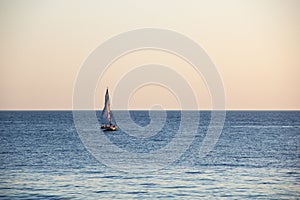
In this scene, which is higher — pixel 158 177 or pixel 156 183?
pixel 158 177

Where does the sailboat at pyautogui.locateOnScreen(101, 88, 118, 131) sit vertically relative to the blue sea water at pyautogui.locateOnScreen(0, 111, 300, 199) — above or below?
above

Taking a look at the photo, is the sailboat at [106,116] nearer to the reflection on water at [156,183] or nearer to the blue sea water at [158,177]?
the blue sea water at [158,177]

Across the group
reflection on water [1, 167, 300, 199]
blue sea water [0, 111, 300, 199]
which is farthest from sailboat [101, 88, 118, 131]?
reflection on water [1, 167, 300, 199]

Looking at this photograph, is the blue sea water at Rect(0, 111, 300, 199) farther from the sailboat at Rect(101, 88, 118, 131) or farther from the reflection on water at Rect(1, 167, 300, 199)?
the sailboat at Rect(101, 88, 118, 131)

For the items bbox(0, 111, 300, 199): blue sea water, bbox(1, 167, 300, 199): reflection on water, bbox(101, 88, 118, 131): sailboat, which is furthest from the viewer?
bbox(101, 88, 118, 131): sailboat

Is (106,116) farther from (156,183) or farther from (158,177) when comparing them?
(156,183)

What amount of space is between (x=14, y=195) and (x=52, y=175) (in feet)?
35.2

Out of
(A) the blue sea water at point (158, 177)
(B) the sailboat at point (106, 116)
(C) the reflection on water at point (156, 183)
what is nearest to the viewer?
(C) the reflection on water at point (156, 183)

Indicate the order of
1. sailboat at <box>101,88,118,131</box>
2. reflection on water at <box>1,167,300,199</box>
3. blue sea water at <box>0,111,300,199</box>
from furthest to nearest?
1. sailboat at <box>101,88,118,131</box>
2. blue sea water at <box>0,111,300,199</box>
3. reflection on water at <box>1,167,300,199</box>

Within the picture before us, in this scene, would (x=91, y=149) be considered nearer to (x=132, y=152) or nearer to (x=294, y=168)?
(x=132, y=152)

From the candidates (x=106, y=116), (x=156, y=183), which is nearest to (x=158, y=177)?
(x=156, y=183)

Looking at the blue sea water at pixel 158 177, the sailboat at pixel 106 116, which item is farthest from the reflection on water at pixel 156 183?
the sailboat at pixel 106 116

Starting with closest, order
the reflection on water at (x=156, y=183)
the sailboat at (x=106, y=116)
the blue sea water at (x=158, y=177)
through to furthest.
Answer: the reflection on water at (x=156, y=183) → the blue sea water at (x=158, y=177) → the sailboat at (x=106, y=116)

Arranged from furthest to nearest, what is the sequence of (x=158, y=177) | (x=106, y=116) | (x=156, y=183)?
(x=106, y=116)
(x=158, y=177)
(x=156, y=183)
